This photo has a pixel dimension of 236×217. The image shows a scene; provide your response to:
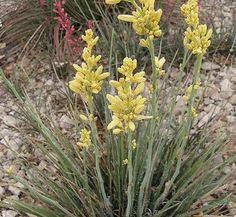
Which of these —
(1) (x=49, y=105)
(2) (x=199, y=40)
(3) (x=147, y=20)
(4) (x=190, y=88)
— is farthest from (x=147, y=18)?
(1) (x=49, y=105)

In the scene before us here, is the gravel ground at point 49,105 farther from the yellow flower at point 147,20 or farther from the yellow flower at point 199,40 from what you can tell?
the yellow flower at point 147,20

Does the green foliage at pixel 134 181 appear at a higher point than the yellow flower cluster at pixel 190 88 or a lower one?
lower

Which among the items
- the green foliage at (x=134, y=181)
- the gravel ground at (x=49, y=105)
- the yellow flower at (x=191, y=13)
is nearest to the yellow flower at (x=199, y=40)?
the yellow flower at (x=191, y=13)

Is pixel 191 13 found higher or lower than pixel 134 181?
higher

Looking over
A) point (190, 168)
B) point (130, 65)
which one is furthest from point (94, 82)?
point (190, 168)

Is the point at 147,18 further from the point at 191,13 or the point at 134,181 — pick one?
the point at 134,181

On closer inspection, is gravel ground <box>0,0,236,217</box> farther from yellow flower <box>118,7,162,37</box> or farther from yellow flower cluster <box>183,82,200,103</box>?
yellow flower <box>118,7,162,37</box>

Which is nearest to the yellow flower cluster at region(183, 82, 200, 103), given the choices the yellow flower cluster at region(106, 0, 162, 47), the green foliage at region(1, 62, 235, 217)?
the green foliage at region(1, 62, 235, 217)

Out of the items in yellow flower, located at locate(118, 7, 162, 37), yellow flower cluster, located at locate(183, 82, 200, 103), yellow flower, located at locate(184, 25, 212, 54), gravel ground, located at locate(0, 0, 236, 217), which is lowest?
gravel ground, located at locate(0, 0, 236, 217)

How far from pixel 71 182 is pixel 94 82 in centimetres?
74

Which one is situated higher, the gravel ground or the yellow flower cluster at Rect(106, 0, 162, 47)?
the yellow flower cluster at Rect(106, 0, 162, 47)

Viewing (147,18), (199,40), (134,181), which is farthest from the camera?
Result: (134,181)

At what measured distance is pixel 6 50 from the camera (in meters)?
3.77

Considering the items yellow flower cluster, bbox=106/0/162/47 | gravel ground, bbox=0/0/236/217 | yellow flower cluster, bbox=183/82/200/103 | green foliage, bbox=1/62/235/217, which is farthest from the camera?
gravel ground, bbox=0/0/236/217
